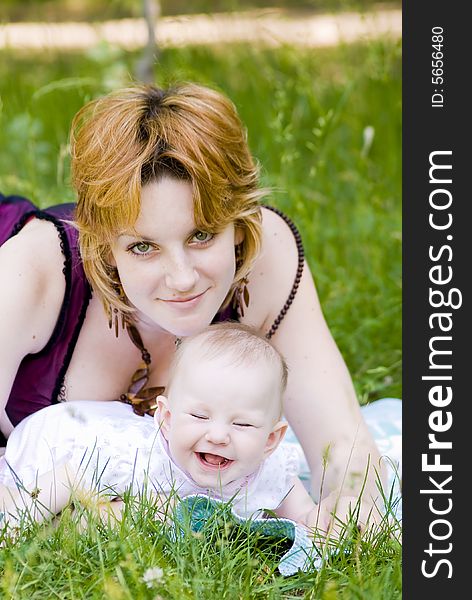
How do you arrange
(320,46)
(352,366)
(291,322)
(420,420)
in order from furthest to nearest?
(320,46), (352,366), (291,322), (420,420)

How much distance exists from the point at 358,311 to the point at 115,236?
1636 mm

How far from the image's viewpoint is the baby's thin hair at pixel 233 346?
7.42ft

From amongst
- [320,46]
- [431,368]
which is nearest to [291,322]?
[431,368]

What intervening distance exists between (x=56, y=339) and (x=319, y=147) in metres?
1.49

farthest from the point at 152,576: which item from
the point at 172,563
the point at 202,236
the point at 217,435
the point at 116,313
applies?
the point at 116,313

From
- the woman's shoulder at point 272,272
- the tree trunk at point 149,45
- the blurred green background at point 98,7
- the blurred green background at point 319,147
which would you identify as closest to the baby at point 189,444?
the woman's shoulder at point 272,272

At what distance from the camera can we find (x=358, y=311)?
3824 millimetres

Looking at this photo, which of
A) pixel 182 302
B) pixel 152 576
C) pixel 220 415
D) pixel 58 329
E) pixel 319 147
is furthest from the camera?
pixel 319 147

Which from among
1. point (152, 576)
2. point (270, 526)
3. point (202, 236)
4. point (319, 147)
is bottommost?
point (152, 576)

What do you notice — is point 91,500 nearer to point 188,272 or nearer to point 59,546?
point 59,546

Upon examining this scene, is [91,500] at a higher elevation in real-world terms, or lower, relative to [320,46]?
lower

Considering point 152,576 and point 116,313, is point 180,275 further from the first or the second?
point 152,576

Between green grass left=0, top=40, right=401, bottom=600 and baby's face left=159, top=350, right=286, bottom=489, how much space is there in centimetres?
15

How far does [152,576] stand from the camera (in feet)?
6.28
